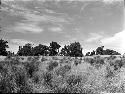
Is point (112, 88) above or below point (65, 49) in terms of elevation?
below

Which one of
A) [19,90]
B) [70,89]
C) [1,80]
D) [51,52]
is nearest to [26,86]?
[19,90]

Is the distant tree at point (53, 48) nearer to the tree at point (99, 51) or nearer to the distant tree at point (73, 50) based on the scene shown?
the distant tree at point (73, 50)

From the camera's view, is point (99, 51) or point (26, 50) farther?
point (99, 51)

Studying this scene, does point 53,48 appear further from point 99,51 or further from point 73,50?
point 99,51

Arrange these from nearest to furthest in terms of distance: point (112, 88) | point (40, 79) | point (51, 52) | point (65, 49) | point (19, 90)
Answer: point (19, 90) < point (112, 88) < point (40, 79) < point (51, 52) < point (65, 49)

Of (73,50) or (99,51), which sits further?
(99,51)

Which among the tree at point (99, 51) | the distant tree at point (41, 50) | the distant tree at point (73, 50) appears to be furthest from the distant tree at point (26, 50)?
the tree at point (99, 51)

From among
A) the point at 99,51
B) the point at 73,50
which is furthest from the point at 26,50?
the point at 99,51

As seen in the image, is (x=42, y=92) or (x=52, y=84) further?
(x=52, y=84)

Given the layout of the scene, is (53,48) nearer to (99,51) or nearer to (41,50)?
(41,50)

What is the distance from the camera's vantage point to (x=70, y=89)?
9.86 meters

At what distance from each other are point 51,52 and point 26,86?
73384mm

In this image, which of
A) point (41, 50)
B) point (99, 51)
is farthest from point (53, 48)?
point (99, 51)

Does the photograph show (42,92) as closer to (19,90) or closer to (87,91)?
(19,90)
